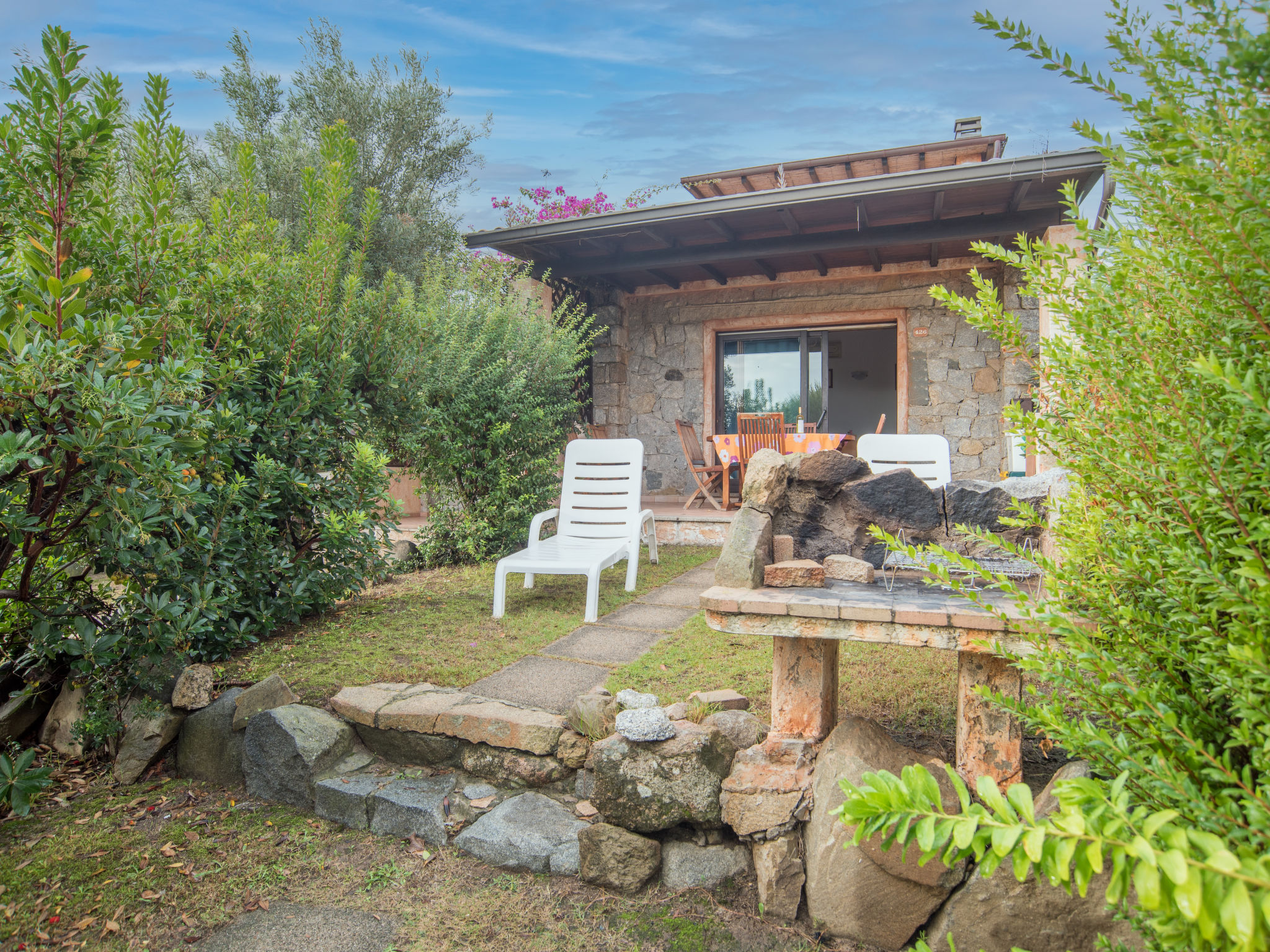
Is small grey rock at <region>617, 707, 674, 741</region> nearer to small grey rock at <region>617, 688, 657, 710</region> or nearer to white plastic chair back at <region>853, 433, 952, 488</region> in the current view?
small grey rock at <region>617, 688, 657, 710</region>

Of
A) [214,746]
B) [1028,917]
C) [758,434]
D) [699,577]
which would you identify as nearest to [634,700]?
[1028,917]

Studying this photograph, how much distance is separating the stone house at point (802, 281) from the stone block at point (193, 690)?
5.11 meters

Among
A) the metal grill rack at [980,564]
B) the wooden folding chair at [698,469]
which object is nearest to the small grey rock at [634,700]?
the metal grill rack at [980,564]

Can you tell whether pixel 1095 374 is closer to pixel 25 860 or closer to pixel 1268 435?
pixel 1268 435

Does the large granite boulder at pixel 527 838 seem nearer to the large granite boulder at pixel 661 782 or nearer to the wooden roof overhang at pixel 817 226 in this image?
the large granite boulder at pixel 661 782

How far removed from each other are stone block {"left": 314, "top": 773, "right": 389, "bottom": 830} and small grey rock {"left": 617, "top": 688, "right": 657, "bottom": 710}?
85 centimetres

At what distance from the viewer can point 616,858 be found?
6.77ft

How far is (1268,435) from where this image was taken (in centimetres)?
85

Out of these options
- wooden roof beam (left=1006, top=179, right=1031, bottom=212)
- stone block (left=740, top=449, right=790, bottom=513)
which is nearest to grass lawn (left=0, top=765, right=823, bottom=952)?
stone block (left=740, top=449, right=790, bottom=513)

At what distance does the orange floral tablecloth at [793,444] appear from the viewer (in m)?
6.52

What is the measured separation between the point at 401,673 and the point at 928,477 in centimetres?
340

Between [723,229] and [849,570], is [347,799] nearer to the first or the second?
[849,570]

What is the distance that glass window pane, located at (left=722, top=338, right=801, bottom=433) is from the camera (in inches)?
346

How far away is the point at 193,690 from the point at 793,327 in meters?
7.26
